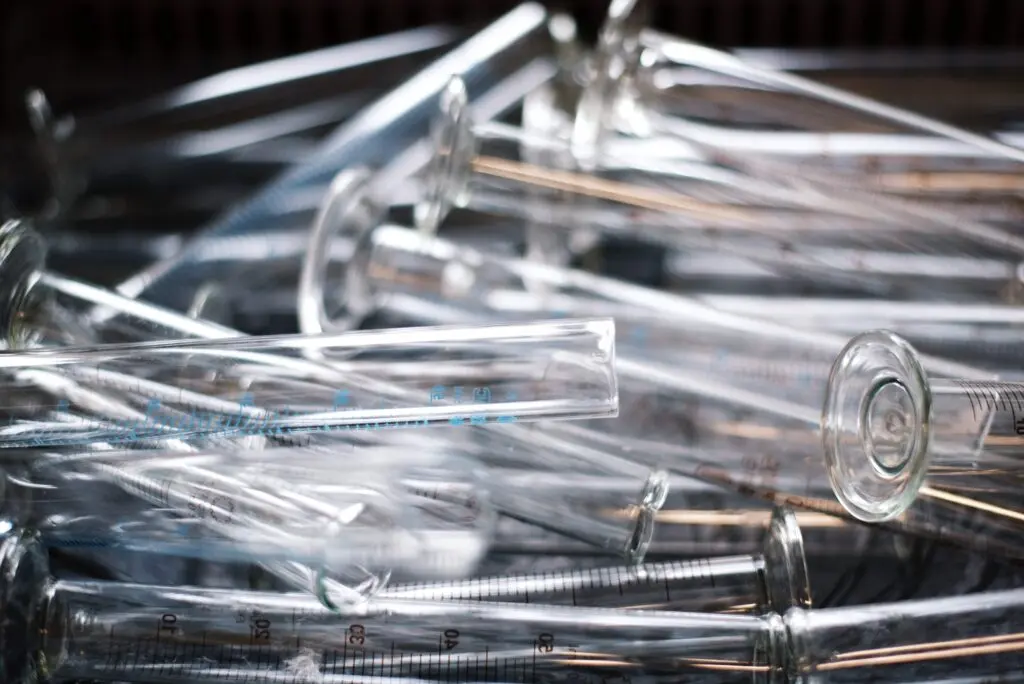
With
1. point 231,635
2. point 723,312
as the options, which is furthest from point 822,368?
point 231,635

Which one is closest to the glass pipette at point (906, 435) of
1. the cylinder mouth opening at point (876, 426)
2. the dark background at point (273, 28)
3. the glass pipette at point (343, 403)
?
the cylinder mouth opening at point (876, 426)

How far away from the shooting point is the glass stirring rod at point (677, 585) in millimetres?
863

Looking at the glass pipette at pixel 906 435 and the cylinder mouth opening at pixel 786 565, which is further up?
the glass pipette at pixel 906 435

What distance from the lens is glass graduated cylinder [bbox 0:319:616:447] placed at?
0.82 meters

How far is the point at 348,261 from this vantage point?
1.15 m

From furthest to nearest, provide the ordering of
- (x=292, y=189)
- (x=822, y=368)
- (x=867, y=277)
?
1. (x=292, y=189)
2. (x=867, y=277)
3. (x=822, y=368)

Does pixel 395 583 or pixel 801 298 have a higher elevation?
pixel 801 298

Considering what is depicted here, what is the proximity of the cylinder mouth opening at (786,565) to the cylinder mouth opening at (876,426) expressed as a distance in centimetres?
7

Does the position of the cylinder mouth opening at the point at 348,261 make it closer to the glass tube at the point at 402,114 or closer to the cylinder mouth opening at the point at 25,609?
the glass tube at the point at 402,114

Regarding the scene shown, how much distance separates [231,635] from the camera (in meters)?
0.85

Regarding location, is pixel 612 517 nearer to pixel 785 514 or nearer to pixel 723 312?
pixel 785 514

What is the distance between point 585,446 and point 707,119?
0.47 m

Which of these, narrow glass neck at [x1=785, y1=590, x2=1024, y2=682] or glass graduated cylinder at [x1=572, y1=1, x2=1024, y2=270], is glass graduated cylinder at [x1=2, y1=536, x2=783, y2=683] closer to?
narrow glass neck at [x1=785, y1=590, x2=1024, y2=682]

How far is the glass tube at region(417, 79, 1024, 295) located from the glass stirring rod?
38cm
